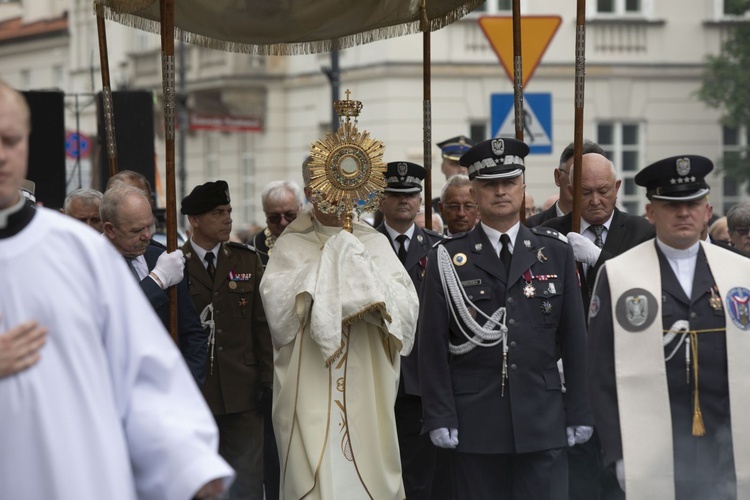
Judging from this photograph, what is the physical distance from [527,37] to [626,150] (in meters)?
17.5

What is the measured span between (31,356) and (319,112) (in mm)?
26747

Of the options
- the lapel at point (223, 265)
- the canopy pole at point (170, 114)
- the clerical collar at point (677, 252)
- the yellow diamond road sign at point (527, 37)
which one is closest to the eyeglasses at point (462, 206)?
the lapel at point (223, 265)

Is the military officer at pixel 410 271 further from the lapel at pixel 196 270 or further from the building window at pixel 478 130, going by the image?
the building window at pixel 478 130

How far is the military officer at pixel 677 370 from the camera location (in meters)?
5.61

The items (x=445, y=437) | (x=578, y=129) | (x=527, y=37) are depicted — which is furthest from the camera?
(x=527, y=37)

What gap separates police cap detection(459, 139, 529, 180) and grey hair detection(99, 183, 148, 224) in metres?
1.60

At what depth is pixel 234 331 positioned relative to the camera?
7453mm

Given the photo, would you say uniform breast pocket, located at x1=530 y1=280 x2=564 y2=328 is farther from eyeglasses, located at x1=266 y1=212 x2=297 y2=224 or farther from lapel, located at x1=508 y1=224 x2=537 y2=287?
eyeglasses, located at x1=266 y1=212 x2=297 y2=224

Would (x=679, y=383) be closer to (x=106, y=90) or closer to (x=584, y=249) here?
(x=584, y=249)

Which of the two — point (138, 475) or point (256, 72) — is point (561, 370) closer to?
point (138, 475)

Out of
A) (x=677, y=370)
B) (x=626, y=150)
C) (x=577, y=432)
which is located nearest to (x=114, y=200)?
(x=577, y=432)

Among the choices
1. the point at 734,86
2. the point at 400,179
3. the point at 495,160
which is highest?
the point at 734,86

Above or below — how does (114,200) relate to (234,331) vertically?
above

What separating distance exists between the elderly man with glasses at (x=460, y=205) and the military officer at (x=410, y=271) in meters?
0.45
